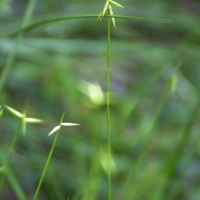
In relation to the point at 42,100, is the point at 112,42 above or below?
above

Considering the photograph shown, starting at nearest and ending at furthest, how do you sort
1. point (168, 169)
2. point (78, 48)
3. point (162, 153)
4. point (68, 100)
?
point (168, 169), point (162, 153), point (68, 100), point (78, 48)

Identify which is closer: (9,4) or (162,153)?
(162,153)

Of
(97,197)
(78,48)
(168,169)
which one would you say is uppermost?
(78,48)

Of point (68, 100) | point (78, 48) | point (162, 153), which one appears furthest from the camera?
point (78, 48)

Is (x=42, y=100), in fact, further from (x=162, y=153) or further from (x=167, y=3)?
(x=167, y=3)

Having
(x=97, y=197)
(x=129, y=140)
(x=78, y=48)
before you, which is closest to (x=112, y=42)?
(x=78, y=48)

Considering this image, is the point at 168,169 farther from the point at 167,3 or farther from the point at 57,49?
the point at 167,3

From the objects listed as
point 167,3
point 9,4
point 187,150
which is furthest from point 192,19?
point 9,4
